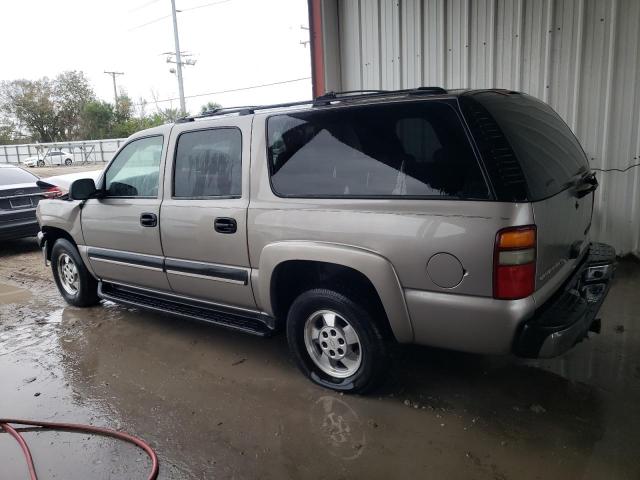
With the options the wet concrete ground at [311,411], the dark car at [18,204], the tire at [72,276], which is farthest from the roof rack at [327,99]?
the dark car at [18,204]

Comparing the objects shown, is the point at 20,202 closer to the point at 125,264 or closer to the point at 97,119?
the point at 125,264

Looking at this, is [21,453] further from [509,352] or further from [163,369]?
[509,352]

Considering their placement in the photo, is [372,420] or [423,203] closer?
[423,203]

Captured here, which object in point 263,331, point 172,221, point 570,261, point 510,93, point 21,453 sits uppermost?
point 510,93

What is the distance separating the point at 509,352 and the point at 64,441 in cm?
263

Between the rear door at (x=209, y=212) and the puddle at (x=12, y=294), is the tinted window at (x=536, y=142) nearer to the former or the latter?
the rear door at (x=209, y=212)

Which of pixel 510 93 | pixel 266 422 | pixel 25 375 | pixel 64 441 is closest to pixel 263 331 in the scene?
pixel 266 422

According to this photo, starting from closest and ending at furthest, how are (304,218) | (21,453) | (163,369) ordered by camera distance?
(21,453)
(304,218)
(163,369)

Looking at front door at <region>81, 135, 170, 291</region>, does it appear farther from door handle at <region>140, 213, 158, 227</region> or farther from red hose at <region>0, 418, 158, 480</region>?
red hose at <region>0, 418, 158, 480</region>

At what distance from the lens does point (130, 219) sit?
420cm

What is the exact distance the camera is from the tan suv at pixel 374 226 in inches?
98.9

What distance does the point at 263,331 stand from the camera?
3.50 m

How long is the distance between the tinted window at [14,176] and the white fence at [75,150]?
1001 inches

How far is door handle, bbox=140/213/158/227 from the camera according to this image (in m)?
3.98
